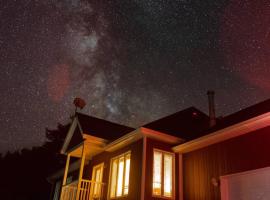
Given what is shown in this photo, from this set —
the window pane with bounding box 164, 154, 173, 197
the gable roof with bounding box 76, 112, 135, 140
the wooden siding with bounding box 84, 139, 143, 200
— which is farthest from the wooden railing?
the window pane with bounding box 164, 154, 173, 197

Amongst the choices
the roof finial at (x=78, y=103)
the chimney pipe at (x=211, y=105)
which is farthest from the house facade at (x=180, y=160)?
the roof finial at (x=78, y=103)

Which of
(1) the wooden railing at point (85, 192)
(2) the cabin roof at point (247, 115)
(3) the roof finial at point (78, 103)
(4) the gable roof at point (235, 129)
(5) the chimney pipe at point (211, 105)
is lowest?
(1) the wooden railing at point (85, 192)

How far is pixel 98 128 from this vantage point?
1439 centimetres

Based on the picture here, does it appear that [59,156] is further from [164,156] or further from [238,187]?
[238,187]

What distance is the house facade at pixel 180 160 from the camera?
28.4 ft

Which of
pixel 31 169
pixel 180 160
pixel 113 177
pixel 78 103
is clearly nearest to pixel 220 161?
pixel 180 160

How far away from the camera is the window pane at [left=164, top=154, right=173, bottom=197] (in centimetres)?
1128

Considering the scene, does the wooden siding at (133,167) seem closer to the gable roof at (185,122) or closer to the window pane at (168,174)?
the window pane at (168,174)

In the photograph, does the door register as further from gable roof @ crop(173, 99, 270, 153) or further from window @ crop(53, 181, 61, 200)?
window @ crop(53, 181, 61, 200)

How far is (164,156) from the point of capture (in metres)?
11.8

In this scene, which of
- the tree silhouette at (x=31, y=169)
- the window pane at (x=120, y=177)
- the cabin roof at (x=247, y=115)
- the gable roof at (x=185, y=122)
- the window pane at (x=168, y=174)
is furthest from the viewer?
the tree silhouette at (x=31, y=169)

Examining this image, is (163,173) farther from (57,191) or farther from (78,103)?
(57,191)

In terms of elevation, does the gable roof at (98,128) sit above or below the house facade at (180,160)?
above

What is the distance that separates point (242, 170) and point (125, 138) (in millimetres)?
5060
